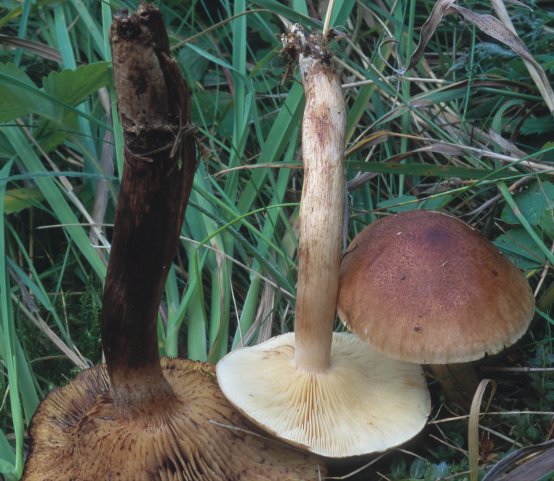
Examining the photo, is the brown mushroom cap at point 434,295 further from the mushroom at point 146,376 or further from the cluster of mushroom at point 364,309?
the mushroom at point 146,376

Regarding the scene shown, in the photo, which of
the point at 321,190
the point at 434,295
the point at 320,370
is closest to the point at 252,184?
the point at 321,190

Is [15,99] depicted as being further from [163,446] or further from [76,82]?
[163,446]

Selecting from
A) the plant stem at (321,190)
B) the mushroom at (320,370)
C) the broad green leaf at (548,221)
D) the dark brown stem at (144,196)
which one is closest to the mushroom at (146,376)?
the dark brown stem at (144,196)

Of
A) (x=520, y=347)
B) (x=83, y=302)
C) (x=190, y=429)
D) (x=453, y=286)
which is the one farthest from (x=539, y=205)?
(x=83, y=302)

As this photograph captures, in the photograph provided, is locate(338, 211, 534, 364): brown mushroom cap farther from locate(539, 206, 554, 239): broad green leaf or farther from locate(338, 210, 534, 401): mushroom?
locate(539, 206, 554, 239): broad green leaf

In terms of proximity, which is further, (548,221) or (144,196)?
(548,221)

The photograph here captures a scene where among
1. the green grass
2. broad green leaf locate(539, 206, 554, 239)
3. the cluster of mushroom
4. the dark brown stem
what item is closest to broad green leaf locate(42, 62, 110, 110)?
the green grass
